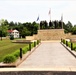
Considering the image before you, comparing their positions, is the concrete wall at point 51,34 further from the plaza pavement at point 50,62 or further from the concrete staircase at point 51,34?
the plaza pavement at point 50,62

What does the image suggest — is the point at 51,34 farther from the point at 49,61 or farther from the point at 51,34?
the point at 49,61

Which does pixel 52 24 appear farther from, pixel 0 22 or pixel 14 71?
pixel 14 71

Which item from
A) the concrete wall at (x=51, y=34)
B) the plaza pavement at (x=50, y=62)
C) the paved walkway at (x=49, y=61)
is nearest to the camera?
the plaza pavement at (x=50, y=62)

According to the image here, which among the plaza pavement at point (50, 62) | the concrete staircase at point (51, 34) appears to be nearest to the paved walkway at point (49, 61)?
the plaza pavement at point (50, 62)

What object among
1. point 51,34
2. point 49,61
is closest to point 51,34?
point 51,34

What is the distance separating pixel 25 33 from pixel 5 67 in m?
77.2

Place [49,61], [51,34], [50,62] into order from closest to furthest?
[50,62] → [49,61] → [51,34]

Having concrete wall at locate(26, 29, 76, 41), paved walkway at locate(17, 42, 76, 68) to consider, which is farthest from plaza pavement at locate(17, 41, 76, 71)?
concrete wall at locate(26, 29, 76, 41)

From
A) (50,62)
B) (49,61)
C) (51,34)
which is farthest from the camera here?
(51,34)

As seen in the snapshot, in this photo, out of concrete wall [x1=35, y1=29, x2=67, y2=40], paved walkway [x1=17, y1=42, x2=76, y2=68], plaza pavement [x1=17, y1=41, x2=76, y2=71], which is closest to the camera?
plaza pavement [x1=17, y1=41, x2=76, y2=71]

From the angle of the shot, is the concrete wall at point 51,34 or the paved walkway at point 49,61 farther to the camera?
the concrete wall at point 51,34

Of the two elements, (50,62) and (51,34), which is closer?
(50,62)

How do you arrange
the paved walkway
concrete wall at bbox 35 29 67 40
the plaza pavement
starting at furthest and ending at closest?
concrete wall at bbox 35 29 67 40, the paved walkway, the plaza pavement

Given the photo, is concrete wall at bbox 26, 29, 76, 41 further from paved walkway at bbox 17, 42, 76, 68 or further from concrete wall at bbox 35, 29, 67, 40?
paved walkway at bbox 17, 42, 76, 68
